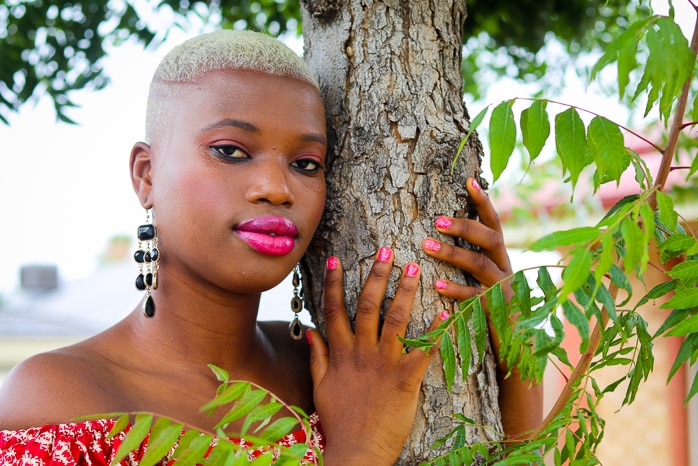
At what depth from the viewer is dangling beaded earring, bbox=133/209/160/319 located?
81.7 inches

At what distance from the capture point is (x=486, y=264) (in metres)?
2.06

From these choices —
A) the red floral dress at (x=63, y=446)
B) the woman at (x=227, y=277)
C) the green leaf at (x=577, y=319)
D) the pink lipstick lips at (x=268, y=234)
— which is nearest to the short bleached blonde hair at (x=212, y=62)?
the woman at (x=227, y=277)

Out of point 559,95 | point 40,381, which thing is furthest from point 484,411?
point 559,95

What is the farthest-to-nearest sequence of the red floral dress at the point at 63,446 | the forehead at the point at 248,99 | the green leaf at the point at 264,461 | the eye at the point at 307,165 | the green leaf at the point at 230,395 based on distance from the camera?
the eye at the point at 307,165 < the forehead at the point at 248,99 < the red floral dress at the point at 63,446 < the green leaf at the point at 230,395 < the green leaf at the point at 264,461

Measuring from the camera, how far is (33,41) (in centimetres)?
396

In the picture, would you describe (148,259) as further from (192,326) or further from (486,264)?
(486,264)

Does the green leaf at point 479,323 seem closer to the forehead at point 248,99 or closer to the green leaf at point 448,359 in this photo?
the green leaf at point 448,359

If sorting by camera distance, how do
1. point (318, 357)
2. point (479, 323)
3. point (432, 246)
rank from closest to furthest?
point (479, 323)
point (432, 246)
point (318, 357)

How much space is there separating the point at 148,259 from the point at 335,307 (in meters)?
0.52

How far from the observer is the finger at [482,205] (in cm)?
207

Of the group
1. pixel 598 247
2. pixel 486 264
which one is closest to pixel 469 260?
pixel 486 264

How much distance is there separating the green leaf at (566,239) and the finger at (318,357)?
1.01m

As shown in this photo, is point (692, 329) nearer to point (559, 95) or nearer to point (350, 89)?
point (350, 89)

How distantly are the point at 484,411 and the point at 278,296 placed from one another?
6.73 metres
